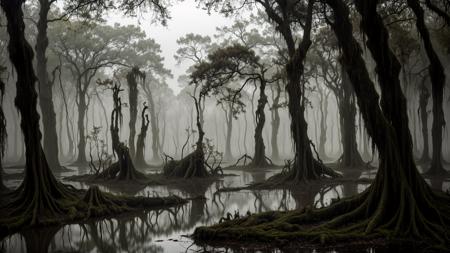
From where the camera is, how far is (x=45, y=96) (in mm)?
27938

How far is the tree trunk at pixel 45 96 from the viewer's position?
25.8 m

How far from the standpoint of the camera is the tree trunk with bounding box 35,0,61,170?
25.8 metres

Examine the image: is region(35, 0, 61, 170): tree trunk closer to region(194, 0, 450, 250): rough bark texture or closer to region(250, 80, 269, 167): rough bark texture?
region(250, 80, 269, 167): rough bark texture

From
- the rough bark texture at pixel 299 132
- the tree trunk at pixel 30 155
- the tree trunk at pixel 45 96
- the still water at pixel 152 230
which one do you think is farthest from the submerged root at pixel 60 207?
the tree trunk at pixel 45 96

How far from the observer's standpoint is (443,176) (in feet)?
57.7

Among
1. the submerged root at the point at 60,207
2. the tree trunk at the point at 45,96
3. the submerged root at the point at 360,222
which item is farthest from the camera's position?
the tree trunk at the point at 45,96

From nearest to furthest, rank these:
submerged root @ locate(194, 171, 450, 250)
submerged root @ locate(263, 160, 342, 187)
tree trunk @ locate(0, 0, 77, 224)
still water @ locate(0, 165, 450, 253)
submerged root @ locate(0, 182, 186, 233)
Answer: submerged root @ locate(194, 171, 450, 250) → still water @ locate(0, 165, 450, 253) → submerged root @ locate(0, 182, 186, 233) → tree trunk @ locate(0, 0, 77, 224) → submerged root @ locate(263, 160, 342, 187)

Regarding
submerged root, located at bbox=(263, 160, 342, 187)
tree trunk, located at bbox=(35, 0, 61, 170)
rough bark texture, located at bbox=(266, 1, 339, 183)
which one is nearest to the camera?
submerged root, located at bbox=(263, 160, 342, 187)

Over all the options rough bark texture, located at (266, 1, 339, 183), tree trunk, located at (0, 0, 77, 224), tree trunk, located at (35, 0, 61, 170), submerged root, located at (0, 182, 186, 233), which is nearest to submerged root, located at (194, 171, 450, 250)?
submerged root, located at (0, 182, 186, 233)

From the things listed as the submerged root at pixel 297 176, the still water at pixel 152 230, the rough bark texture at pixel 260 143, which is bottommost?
the still water at pixel 152 230

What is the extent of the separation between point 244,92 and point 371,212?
50.9 m

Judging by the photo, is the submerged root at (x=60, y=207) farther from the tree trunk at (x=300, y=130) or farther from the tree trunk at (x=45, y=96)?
the tree trunk at (x=45, y=96)

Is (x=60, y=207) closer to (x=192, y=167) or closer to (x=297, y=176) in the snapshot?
(x=297, y=176)

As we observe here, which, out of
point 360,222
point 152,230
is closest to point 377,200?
point 360,222
